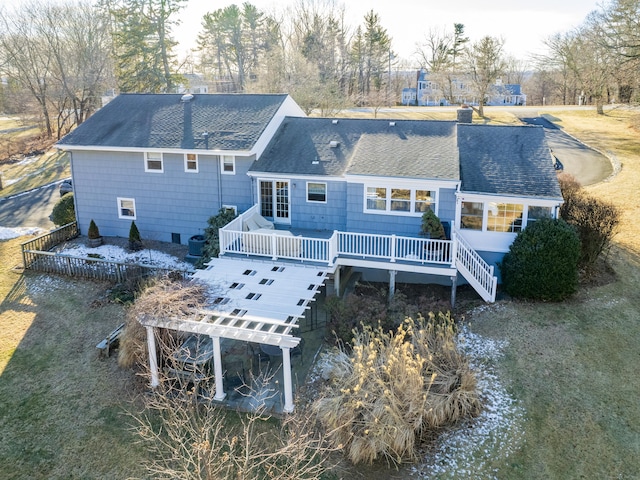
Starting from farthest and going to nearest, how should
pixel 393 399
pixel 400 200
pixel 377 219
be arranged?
1. pixel 377 219
2. pixel 400 200
3. pixel 393 399

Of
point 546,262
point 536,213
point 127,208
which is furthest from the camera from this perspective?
point 127,208

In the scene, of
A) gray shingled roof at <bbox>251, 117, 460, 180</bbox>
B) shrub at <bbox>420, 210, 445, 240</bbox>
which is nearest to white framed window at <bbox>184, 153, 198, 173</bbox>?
gray shingled roof at <bbox>251, 117, 460, 180</bbox>

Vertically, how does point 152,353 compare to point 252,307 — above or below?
below

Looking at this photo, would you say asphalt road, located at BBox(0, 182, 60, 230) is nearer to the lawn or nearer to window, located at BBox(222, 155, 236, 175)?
the lawn

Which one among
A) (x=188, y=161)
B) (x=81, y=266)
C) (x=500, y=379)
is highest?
(x=188, y=161)

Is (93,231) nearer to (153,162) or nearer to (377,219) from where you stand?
(153,162)

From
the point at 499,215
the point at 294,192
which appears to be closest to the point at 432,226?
the point at 499,215

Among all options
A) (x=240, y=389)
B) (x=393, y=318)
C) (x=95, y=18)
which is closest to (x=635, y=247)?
(x=393, y=318)
